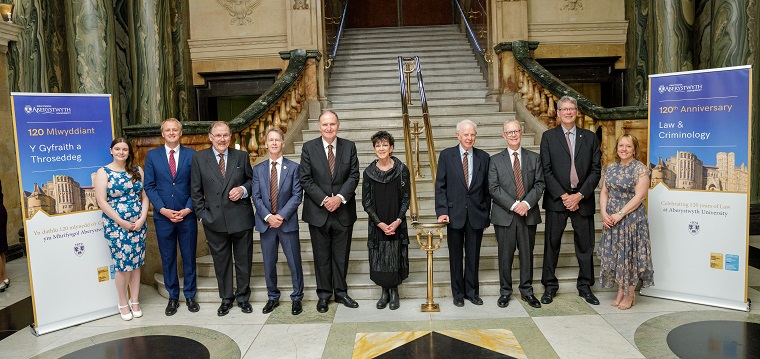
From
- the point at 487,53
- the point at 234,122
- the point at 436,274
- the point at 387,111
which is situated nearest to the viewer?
the point at 436,274

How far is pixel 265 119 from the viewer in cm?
735

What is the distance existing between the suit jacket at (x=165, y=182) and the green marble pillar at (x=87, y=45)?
11.6ft

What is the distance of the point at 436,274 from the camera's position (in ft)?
17.6

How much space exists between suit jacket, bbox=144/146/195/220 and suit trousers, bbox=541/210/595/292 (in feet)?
9.91

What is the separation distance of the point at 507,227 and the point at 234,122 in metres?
3.32

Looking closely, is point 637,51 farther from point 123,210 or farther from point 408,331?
point 123,210

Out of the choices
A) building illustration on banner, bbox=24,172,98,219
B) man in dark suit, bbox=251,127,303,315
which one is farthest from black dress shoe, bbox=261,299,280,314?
building illustration on banner, bbox=24,172,98,219

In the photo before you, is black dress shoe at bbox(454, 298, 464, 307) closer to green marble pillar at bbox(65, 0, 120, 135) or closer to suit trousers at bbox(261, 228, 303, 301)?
suit trousers at bbox(261, 228, 303, 301)

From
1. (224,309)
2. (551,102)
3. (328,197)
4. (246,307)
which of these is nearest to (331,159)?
(328,197)

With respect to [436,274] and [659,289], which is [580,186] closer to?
[659,289]

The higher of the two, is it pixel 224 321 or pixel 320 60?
pixel 320 60

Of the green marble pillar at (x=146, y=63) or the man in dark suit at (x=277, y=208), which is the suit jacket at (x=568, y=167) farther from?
the green marble pillar at (x=146, y=63)

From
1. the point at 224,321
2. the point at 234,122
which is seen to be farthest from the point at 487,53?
the point at 224,321

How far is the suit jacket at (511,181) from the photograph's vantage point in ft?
15.4
